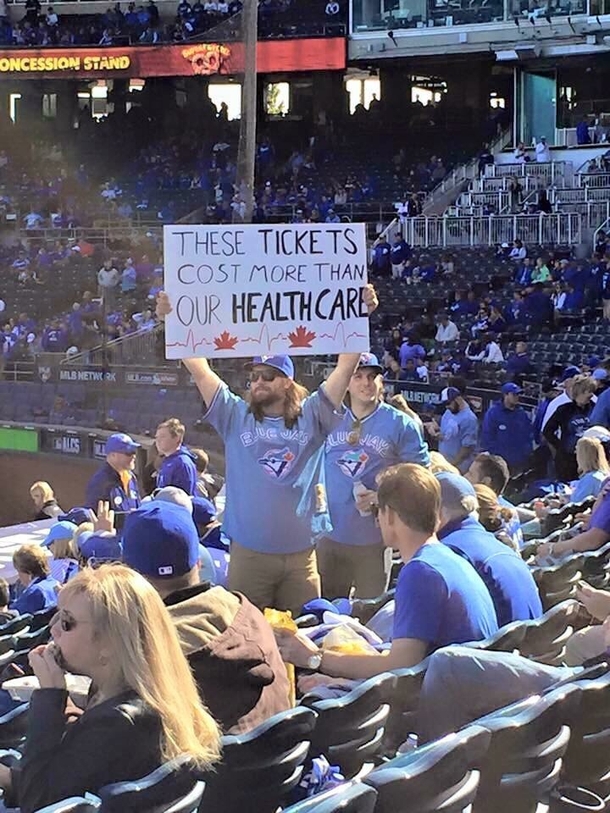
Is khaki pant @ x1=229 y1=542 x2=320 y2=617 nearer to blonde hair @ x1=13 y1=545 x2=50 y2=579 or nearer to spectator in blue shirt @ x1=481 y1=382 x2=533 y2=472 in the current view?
blonde hair @ x1=13 y1=545 x2=50 y2=579

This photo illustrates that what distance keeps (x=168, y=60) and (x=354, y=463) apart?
26.5 metres

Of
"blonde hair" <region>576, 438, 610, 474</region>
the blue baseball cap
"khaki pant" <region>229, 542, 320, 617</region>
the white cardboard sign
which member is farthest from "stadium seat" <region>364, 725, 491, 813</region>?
"blonde hair" <region>576, 438, 610, 474</region>

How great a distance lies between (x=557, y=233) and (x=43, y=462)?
28.6ft

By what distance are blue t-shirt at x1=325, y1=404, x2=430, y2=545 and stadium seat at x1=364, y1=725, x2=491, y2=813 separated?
2.88 m

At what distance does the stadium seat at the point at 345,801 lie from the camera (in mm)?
2549

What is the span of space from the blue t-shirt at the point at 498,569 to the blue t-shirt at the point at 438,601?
0.37 metres

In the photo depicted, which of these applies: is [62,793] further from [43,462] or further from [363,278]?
[43,462]

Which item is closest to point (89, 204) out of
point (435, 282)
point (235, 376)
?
point (435, 282)

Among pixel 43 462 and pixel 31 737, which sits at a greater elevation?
pixel 31 737

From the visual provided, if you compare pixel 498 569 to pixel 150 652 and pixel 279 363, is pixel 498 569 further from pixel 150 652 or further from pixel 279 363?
pixel 150 652

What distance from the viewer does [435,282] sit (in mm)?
20703

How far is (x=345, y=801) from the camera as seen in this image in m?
2.56

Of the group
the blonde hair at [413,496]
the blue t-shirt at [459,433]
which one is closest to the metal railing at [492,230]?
the blue t-shirt at [459,433]

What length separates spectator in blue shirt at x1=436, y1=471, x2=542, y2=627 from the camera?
4.17 meters
